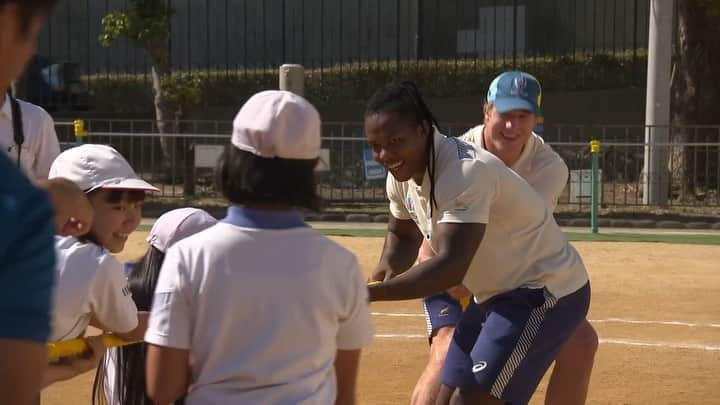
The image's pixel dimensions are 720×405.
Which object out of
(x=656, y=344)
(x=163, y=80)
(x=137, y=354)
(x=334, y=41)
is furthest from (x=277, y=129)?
(x=334, y=41)

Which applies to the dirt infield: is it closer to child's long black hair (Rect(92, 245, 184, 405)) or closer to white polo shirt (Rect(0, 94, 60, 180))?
white polo shirt (Rect(0, 94, 60, 180))

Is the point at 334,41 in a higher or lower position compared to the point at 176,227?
higher

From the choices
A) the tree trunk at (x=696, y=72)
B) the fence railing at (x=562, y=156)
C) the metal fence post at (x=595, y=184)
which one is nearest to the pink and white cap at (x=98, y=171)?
the metal fence post at (x=595, y=184)

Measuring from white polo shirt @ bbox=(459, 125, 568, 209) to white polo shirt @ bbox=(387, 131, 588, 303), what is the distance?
0.51 m

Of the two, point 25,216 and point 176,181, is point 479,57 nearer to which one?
point 176,181

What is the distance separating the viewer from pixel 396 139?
4.44 m

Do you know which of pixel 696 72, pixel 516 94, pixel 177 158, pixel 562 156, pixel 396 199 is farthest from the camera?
pixel 696 72

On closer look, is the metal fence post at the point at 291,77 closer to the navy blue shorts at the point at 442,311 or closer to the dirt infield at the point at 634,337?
the dirt infield at the point at 634,337

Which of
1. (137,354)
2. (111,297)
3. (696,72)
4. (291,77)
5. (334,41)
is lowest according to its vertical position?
(137,354)

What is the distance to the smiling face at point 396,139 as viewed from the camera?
174 inches

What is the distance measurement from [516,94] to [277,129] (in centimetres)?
255

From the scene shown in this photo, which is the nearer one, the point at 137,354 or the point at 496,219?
the point at 137,354

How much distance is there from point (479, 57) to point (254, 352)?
19849 millimetres

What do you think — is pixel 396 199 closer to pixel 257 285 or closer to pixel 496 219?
pixel 496 219
